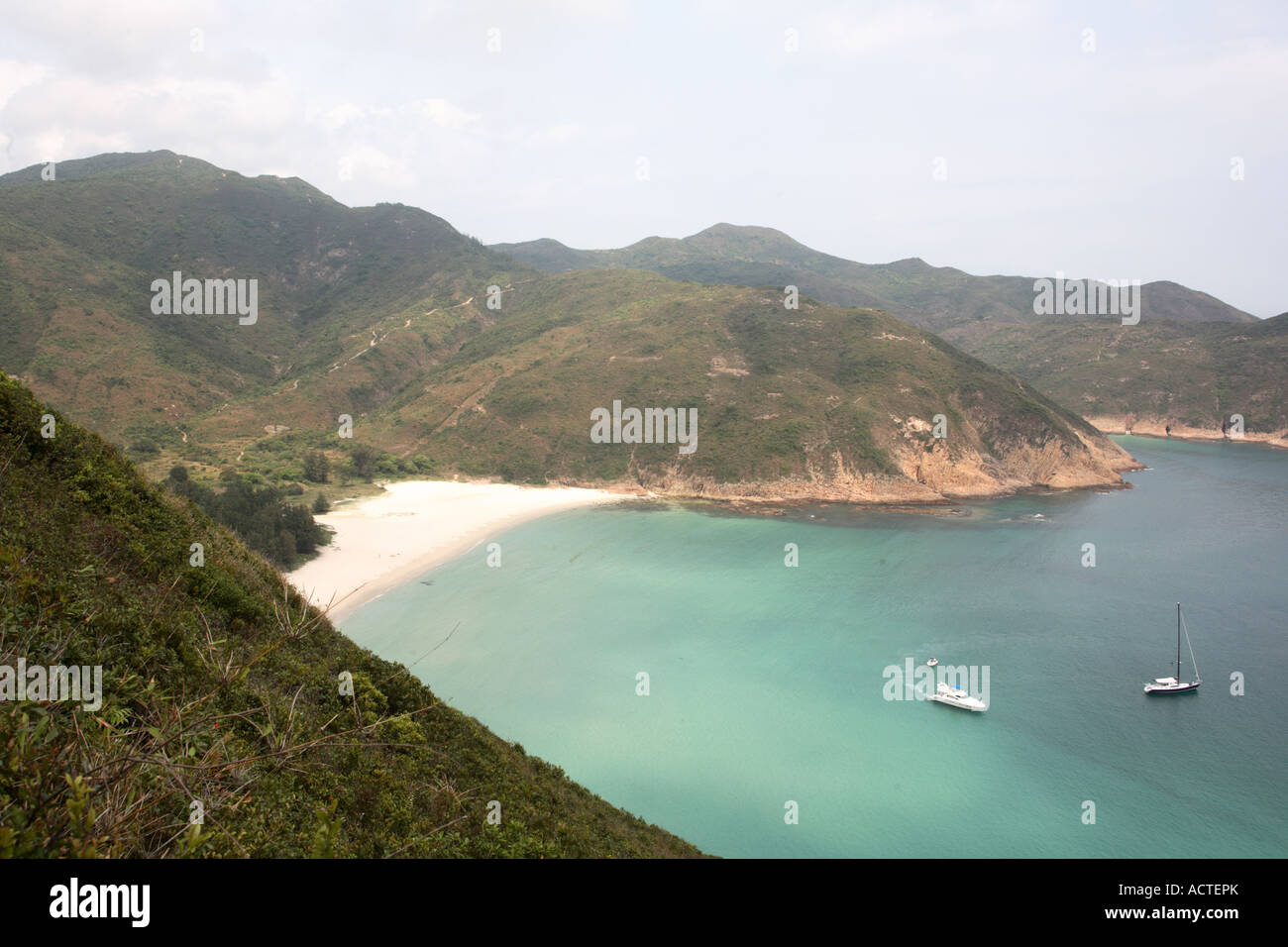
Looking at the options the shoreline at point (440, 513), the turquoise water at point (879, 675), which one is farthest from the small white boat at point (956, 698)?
the shoreline at point (440, 513)

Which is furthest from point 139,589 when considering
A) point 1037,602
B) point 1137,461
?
point 1137,461

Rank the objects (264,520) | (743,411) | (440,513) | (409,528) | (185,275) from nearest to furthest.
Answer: (264,520)
(409,528)
(440,513)
(743,411)
(185,275)

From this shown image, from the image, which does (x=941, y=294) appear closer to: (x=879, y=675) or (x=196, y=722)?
(x=879, y=675)

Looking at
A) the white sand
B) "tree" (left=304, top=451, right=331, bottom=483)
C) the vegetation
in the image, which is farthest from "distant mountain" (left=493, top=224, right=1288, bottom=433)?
the vegetation

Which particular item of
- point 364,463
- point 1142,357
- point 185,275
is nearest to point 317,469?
point 364,463

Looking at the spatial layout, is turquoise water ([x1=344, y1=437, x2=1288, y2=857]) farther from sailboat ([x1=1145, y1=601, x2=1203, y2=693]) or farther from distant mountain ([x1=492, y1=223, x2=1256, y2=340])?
distant mountain ([x1=492, y1=223, x2=1256, y2=340])

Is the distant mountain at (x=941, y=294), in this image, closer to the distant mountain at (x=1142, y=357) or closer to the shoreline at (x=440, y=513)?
the distant mountain at (x=1142, y=357)

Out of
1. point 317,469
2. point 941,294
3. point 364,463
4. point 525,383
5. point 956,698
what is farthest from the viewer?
point 941,294
